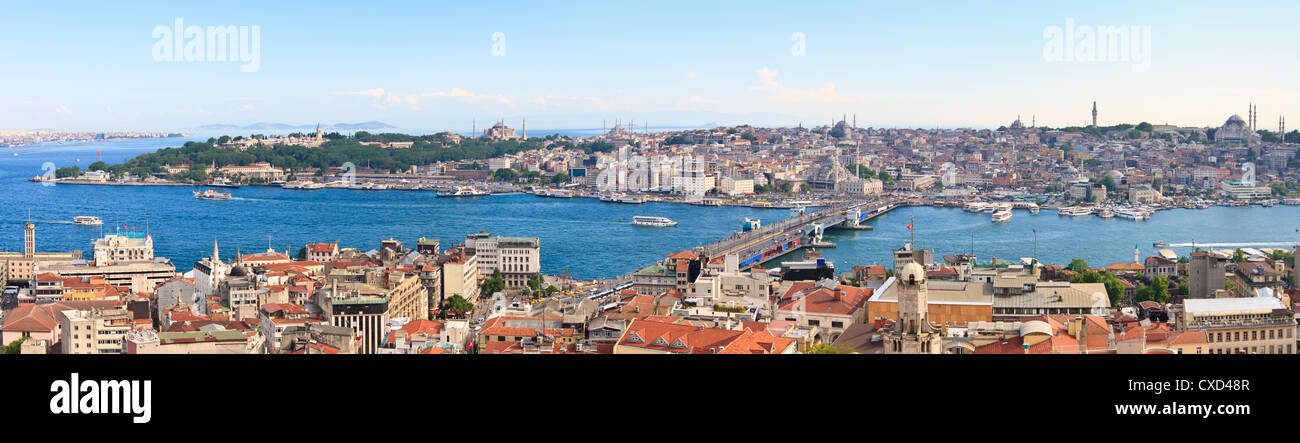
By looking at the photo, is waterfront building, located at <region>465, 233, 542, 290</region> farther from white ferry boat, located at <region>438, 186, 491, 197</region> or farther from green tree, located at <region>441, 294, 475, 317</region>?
white ferry boat, located at <region>438, 186, 491, 197</region>

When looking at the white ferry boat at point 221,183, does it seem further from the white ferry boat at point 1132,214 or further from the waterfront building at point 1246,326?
the waterfront building at point 1246,326

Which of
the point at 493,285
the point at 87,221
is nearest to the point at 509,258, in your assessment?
the point at 493,285

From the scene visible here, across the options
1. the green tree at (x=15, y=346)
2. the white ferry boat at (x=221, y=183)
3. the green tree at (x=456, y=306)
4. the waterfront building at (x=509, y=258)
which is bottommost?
the green tree at (x=456, y=306)

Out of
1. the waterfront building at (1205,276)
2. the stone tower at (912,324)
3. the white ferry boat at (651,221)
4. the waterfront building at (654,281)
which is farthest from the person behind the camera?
the white ferry boat at (651,221)

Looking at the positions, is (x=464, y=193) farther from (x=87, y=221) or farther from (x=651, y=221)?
(x=87, y=221)

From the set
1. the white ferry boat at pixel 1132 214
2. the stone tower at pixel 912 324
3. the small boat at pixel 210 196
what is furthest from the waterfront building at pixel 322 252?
the small boat at pixel 210 196

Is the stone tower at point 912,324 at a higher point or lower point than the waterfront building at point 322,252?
higher
